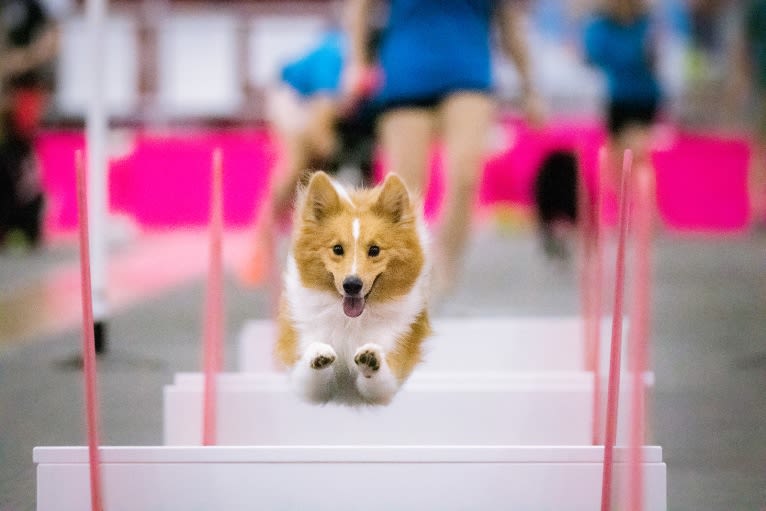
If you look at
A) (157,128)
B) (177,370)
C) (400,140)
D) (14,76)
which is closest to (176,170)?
(14,76)

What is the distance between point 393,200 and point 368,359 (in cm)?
22

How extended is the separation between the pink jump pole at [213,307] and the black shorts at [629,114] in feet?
14.3

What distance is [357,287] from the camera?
1347mm

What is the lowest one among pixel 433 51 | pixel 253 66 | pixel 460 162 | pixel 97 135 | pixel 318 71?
pixel 460 162

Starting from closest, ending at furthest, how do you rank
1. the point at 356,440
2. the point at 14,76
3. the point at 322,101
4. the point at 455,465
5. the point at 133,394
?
the point at 455,465 < the point at 356,440 < the point at 133,394 < the point at 322,101 < the point at 14,76

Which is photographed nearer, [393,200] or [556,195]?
[393,200]

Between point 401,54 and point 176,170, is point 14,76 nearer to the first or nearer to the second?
point 176,170

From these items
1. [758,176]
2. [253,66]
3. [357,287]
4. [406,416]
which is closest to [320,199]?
[357,287]

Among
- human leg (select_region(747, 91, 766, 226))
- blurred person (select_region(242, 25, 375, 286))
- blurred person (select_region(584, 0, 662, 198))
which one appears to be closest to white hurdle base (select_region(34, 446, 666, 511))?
blurred person (select_region(242, 25, 375, 286))

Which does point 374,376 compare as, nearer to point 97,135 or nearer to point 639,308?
point 639,308

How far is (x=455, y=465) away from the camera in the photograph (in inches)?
63.5

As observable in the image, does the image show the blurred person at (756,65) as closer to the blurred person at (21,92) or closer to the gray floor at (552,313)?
the gray floor at (552,313)

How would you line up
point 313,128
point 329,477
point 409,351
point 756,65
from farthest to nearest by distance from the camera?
point 756,65
point 313,128
point 329,477
point 409,351

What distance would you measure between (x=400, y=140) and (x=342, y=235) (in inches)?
55.6
